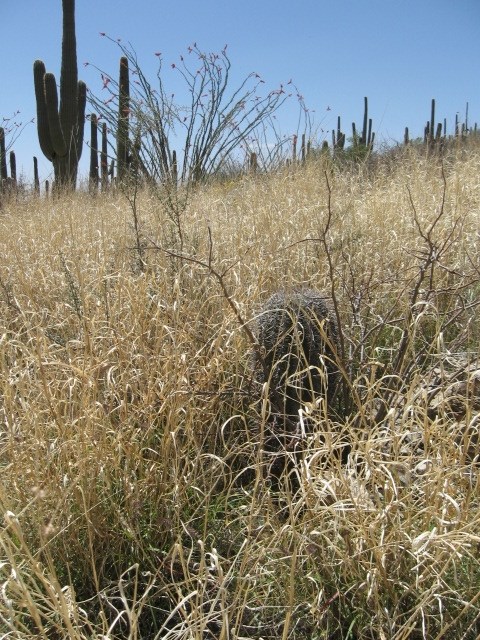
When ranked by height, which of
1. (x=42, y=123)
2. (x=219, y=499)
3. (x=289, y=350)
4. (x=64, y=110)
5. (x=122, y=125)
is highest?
(x=64, y=110)

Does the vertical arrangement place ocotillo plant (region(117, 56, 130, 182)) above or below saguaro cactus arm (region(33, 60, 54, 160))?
below

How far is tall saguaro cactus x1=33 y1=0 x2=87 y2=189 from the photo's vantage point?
411 inches

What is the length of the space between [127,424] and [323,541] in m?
0.67

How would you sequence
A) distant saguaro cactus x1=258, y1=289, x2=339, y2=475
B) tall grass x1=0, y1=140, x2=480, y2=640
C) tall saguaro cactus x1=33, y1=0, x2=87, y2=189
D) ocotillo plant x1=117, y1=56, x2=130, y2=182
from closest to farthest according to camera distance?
tall grass x1=0, y1=140, x2=480, y2=640, distant saguaro cactus x1=258, y1=289, x2=339, y2=475, ocotillo plant x1=117, y1=56, x2=130, y2=182, tall saguaro cactus x1=33, y1=0, x2=87, y2=189

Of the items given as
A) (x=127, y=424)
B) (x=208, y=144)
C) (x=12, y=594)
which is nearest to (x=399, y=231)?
(x=127, y=424)

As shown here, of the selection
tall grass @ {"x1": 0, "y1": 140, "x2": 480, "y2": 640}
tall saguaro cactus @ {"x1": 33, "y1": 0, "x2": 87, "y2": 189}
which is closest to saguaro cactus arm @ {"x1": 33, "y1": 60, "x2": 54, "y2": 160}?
tall saguaro cactus @ {"x1": 33, "y1": 0, "x2": 87, "y2": 189}

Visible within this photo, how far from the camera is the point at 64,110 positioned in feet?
34.8

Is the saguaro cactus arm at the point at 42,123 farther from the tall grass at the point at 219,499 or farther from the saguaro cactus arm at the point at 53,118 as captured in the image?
the tall grass at the point at 219,499

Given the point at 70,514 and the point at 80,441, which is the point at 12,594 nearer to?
the point at 70,514

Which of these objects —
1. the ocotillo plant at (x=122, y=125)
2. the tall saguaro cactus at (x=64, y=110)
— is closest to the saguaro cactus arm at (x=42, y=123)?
the tall saguaro cactus at (x=64, y=110)

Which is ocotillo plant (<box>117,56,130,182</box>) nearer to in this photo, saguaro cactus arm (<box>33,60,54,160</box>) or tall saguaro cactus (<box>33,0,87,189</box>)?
tall saguaro cactus (<box>33,0,87,189</box>)

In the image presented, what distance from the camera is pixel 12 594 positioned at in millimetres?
1445

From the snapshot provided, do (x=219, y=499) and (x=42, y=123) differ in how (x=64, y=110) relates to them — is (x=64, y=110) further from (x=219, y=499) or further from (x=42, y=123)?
(x=219, y=499)

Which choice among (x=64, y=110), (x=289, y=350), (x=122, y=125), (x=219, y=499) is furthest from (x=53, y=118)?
(x=219, y=499)
